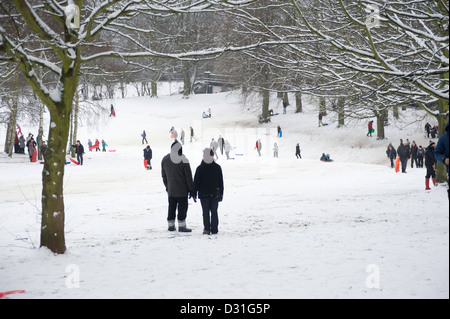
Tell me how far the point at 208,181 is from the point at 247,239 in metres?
1.52

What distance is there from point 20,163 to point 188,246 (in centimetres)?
2582

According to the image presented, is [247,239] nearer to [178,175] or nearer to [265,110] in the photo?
[178,175]

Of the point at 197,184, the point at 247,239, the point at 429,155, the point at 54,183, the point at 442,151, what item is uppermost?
the point at 442,151

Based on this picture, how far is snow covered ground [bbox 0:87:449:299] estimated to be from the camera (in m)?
5.89

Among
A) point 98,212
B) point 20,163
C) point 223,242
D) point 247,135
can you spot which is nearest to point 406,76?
point 223,242

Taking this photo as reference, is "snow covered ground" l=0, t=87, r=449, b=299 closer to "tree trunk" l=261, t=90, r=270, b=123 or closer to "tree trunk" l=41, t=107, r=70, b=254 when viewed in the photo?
"tree trunk" l=41, t=107, r=70, b=254

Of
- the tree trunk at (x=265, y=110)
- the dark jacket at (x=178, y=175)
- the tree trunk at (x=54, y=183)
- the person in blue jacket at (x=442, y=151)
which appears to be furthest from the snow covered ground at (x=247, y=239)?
the tree trunk at (x=265, y=110)

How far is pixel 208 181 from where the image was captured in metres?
10.1


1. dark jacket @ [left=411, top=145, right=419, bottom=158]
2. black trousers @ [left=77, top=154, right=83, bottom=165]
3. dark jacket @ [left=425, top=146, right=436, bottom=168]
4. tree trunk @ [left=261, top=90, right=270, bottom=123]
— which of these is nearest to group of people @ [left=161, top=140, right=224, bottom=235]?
dark jacket @ [left=425, top=146, right=436, bottom=168]

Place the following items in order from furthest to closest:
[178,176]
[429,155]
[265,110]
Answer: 1. [265,110]
2. [429,155]
3. [178,176]

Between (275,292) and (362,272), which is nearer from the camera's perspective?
(275,292)

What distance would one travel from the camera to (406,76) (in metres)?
8.67

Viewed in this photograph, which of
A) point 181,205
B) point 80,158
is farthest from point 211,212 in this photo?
point 80,158

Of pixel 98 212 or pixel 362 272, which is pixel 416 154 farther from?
pixel 362 272
